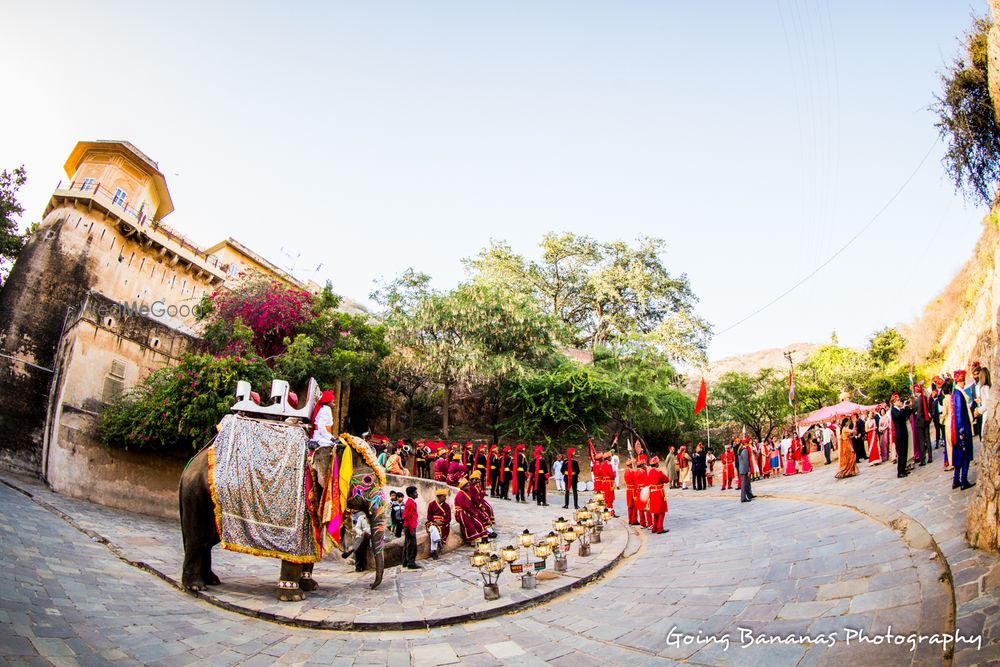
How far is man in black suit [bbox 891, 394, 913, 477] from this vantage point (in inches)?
402

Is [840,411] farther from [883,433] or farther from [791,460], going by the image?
[883,433]

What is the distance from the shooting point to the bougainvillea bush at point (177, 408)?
13195 millimetres

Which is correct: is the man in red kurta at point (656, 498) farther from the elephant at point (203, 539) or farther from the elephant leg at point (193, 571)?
the elephant leg at point (193, 571)

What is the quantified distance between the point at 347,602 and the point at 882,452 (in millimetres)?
14080

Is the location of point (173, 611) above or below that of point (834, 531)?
below

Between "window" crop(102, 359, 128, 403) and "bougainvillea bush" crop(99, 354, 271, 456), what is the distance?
1.50 ft

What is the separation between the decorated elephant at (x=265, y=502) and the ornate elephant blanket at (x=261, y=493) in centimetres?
1

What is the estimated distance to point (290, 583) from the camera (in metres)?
6.77

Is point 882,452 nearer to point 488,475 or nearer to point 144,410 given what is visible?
point 488,475

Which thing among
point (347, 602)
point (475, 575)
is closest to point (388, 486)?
point (475, 575)

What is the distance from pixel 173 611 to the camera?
593cm

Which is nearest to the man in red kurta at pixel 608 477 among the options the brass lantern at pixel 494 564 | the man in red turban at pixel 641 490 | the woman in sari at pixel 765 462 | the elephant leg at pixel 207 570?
the man in red turban at pixel 641 490

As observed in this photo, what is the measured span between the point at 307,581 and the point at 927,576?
7.34 m

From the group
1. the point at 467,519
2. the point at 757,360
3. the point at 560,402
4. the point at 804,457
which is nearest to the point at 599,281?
the point at 560,402
